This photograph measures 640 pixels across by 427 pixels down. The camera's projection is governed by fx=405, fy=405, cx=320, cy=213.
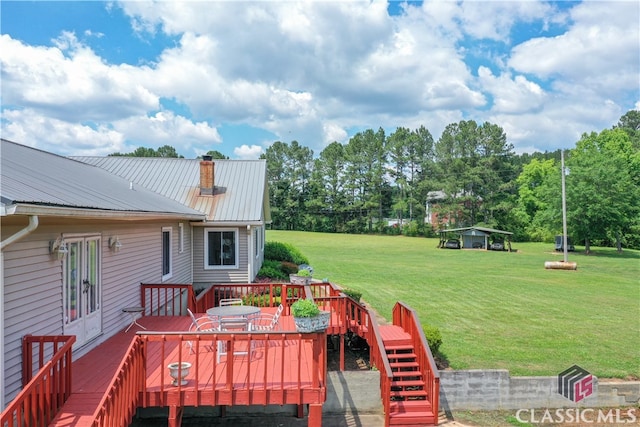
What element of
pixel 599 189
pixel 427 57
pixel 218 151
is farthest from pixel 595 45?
pixel 218 151

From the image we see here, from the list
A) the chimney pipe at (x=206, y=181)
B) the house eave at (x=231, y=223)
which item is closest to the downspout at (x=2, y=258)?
the house eave at (x=231, y=223)

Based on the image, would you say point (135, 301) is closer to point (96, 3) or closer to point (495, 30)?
point (96, 3)

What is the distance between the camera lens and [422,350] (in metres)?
8.36

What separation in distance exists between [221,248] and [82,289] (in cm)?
815

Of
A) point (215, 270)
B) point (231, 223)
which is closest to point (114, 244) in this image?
point (231, 223)

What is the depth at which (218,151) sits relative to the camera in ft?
252

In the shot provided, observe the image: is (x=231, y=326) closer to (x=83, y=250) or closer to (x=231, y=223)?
(x=83, y=250)

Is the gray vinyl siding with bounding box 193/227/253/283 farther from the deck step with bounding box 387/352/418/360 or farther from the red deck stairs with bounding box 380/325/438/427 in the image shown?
the deck step with bounding box 387/352/418/360

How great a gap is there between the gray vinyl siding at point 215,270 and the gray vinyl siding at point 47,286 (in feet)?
17.1

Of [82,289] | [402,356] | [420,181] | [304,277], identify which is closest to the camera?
[82,289]

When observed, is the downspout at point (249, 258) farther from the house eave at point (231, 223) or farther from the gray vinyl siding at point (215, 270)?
the house eave at point (231, 223)

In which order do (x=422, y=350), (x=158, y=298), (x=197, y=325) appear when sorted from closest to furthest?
(x=197, y=325)
(x=422, y=350)
(x=158, y=298)

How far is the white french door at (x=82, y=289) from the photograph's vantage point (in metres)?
6.32

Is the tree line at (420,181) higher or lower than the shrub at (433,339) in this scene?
higher
